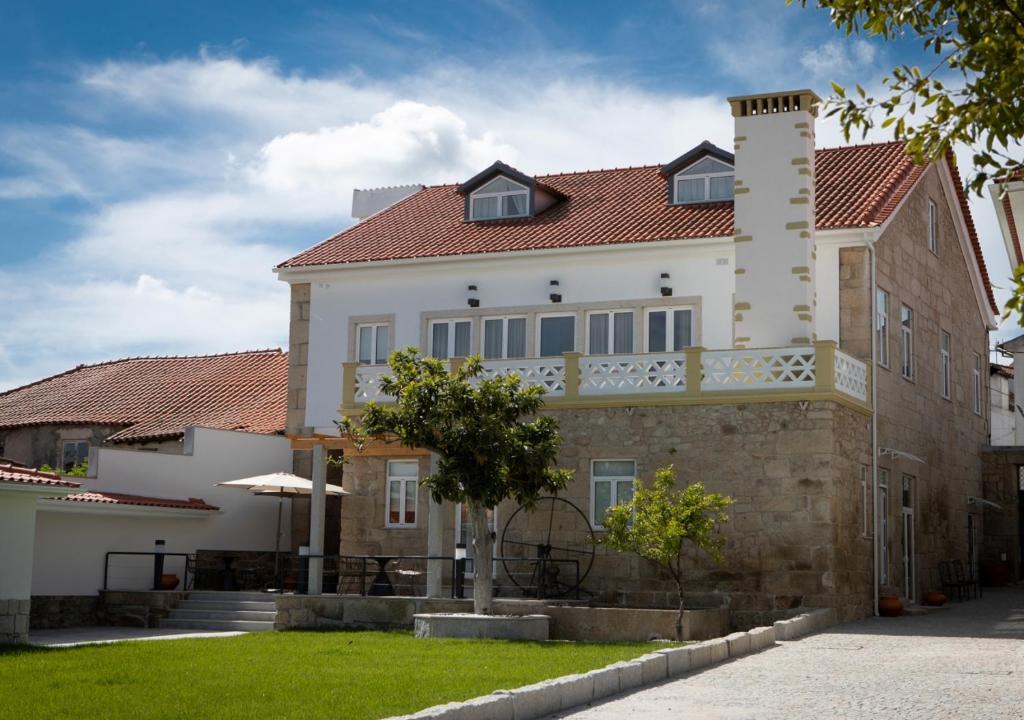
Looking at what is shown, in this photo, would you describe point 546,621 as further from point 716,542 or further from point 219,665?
point 219,665

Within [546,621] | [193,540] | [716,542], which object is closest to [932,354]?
[716,542]

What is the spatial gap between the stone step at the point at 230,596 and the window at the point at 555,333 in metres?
7.07

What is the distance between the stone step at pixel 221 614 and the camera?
900 inches

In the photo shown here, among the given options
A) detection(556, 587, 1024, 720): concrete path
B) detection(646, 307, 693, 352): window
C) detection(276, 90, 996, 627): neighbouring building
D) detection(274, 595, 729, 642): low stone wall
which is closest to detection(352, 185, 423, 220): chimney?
detection(276, 90, 996, 627): neighbouring building

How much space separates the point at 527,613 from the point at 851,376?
6.75 m

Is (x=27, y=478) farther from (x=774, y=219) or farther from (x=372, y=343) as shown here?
(x=774, y=219)

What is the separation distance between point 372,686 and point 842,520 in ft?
36.7

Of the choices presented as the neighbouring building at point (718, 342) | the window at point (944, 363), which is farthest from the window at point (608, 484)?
the window at point (944, 363)

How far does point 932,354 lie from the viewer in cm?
2761

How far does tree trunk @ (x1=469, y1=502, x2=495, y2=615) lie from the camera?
757 inches

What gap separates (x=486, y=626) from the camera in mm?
18109

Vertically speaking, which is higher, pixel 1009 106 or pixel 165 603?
pixel 1009 106

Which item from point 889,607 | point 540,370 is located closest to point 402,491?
point 540,370

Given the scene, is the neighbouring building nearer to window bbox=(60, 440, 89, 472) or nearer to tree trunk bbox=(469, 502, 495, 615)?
tree trunk bbox=(469, 502, 495, 615)
